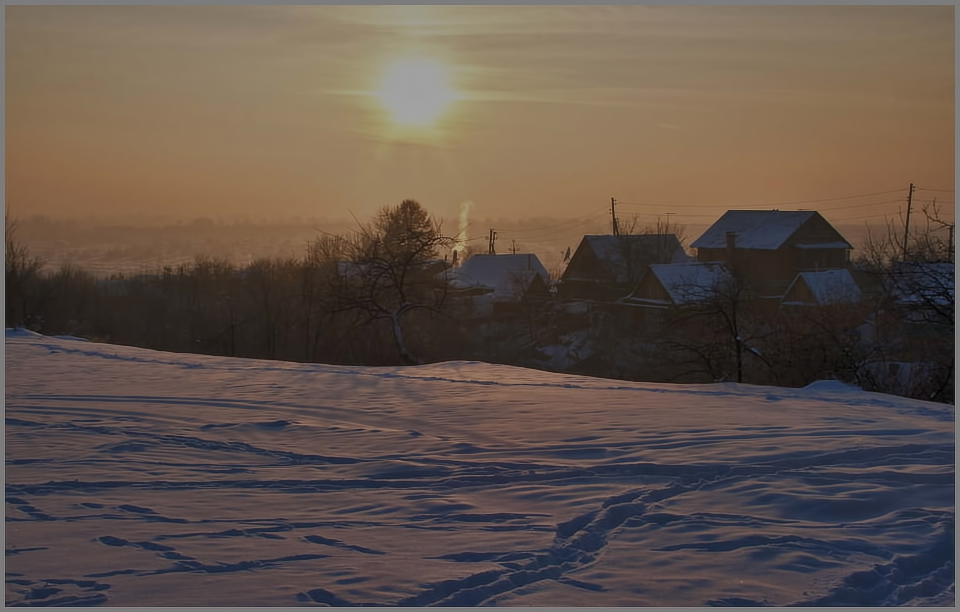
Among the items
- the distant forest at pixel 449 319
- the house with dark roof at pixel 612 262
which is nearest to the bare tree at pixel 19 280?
the distant forest at pixel 449 319

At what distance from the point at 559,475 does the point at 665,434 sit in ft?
6.15

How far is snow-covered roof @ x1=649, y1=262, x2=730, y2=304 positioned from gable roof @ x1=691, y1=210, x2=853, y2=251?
6.32m

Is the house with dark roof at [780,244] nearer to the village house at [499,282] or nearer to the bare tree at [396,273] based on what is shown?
the village house at [499,282]

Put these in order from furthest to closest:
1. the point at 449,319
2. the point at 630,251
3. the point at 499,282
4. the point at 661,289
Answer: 1. the point at 499,282
2. the point at 630,251
3. the point at 661,289
4. the point at 449,319

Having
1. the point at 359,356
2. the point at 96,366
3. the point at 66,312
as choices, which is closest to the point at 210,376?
the point at 96,366

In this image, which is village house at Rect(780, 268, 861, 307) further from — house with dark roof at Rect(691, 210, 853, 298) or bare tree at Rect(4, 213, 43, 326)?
bare tree at Rect(4, 213, 43, 326)

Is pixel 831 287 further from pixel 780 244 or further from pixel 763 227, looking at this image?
pixel 763 227

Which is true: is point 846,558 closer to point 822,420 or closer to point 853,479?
point 853,479

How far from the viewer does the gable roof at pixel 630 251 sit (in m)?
42.8

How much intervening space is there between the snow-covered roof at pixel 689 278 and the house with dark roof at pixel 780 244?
3.87 meters

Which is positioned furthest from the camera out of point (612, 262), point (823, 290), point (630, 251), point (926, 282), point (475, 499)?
point (630, 251)

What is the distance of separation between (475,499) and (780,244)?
118 feet

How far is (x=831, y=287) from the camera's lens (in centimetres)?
2841

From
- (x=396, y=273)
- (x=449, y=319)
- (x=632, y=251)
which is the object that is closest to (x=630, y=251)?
(x=632, y=251)
